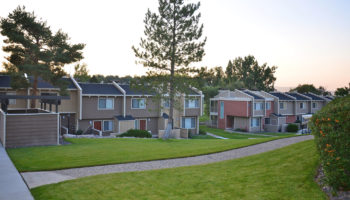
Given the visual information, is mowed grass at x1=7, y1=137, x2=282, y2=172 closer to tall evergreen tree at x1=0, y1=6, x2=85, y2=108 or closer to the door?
tall evergreen tree at x1=0, y1=6, x2=85, y2=108

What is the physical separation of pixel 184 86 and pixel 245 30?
1271 centimetres

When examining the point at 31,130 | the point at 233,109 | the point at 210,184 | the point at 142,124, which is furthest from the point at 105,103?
the point at 210,184

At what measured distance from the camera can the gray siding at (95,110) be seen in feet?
108

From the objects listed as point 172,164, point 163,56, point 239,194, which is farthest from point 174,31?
point 239,194

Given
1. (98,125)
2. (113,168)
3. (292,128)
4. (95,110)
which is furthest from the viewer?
(292,128)

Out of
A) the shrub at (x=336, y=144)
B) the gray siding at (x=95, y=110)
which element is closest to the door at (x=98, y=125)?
the gray siding at (x=95, y=110)

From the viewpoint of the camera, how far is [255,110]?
156 feet

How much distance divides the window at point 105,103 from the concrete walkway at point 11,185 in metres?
21.8

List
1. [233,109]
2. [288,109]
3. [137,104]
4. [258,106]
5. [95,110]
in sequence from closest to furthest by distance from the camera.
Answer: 1. [95,110]
2. [137,104]
3. [258,106]
4. [233,109]
5. [288,109]

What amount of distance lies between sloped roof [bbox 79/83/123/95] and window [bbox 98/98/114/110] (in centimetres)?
90

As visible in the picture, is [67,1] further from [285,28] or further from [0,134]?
[285,28]

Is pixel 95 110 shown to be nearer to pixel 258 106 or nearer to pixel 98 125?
pixel 98 125

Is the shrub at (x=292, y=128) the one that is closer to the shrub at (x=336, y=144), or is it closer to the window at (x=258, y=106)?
the window at (x=258, y=106)

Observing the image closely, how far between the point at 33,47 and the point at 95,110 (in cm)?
1018
